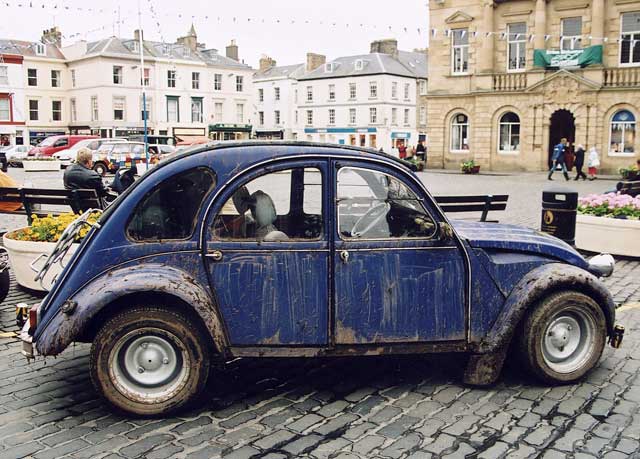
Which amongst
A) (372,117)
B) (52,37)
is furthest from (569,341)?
(52,37)

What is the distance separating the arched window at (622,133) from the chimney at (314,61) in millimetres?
42516

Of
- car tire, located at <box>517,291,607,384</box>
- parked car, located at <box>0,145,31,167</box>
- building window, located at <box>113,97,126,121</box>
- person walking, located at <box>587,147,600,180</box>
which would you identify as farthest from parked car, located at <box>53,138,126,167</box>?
car tire, located at <box>517,291,607,384</box>

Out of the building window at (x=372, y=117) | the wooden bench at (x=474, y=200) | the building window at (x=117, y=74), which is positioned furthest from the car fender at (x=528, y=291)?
the building window at (x=372, y=117)

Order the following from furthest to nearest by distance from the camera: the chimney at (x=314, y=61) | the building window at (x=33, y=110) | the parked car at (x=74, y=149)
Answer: the chimney at (x=314, y=61), the building window at (x=33, y=110), the parked car at (x=74, y=149)

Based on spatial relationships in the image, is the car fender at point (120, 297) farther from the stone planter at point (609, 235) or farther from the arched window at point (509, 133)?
the arched window at point (509, 133)

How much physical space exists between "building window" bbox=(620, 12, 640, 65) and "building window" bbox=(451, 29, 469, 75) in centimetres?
848

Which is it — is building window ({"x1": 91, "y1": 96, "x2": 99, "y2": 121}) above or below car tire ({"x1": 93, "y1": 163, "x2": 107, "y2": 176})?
above

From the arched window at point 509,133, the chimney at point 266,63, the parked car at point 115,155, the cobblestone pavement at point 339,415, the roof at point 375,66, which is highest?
the chimney at point 266,63

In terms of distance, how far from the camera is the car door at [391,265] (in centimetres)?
475

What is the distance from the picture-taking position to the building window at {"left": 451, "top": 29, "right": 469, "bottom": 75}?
39844mm

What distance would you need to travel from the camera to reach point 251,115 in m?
68.6

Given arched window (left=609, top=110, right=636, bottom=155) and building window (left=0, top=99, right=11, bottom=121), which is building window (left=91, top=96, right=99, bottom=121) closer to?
building window (left=0, top=99, right=11, bottom=121)

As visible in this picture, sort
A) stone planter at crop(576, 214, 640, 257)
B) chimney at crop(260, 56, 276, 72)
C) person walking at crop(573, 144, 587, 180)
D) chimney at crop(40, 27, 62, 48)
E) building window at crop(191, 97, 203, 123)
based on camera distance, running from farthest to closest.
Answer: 1. chimney at crop(260, 56, 276, 72)
2. building window at crop(191, 97, 203, 123)
3. chimney at crop(40, 27, 62, 48)
4. person walking at crop(573, 144, 587, 180)
5. stone planter at crop(576, 214, 640, 257)

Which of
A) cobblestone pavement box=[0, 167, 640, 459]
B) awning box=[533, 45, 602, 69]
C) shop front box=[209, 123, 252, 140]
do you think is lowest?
cobblestone pavement box=[0, 167, 640, 459]
